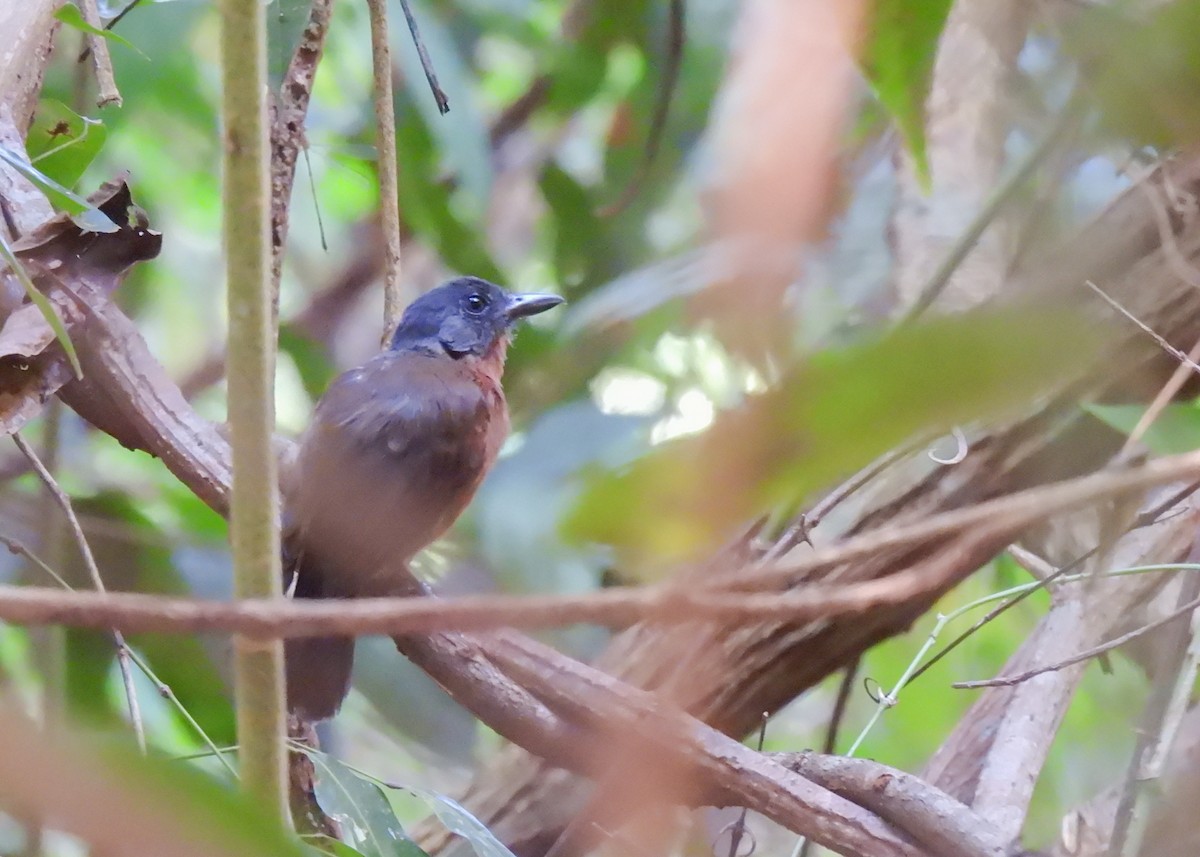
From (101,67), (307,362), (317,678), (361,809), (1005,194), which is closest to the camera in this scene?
(1005,194)

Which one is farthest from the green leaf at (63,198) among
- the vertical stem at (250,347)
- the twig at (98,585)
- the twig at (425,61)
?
the vertical stem at (250,347)

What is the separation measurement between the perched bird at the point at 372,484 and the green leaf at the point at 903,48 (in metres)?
1.44

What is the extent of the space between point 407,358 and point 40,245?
111cm

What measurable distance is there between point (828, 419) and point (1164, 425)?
2.94ft

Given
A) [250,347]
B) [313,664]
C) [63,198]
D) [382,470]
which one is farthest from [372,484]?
[250,347]

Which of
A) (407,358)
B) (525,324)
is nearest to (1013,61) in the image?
(407,358)

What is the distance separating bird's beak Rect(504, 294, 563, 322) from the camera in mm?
3094

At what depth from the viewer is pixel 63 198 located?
51.0 inches

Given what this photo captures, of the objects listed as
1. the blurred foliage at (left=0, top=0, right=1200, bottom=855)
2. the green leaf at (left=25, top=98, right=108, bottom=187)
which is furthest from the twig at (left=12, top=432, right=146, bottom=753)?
the green leaf at (left=25, top=98, right=108, bottom=187)

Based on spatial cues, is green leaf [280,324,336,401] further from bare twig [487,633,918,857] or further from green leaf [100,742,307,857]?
green leaf [100,742,307,857]

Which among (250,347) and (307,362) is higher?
(307,362)

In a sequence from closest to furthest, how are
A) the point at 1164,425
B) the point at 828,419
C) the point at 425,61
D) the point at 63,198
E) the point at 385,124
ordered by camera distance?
the point at 828,419 < the point at 1164,425 < the point at 63,198 < the point at 425,61 < the point at 385,124

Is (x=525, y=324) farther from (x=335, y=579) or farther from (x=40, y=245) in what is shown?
(x=40, y=245)

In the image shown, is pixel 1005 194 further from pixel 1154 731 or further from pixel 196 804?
pixel 1154 731
